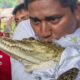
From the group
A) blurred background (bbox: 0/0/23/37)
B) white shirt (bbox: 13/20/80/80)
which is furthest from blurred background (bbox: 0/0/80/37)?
white shirt (bbox: 13/20/80/80)

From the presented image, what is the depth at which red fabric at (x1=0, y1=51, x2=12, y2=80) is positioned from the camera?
1424mm

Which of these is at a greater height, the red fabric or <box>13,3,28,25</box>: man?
<box>13,3,28,25</box>: man

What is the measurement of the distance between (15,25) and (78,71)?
50 centimetres

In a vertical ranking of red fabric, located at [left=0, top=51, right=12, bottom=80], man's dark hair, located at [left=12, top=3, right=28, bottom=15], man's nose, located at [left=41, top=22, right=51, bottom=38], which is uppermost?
man's dark hair, located at [left=12, top=3, right=28, bottom=15]

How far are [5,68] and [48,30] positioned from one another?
0.38 meters

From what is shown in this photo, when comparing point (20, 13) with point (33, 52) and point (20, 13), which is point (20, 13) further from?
point (33, 52)

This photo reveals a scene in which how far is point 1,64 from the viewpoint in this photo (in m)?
1.43

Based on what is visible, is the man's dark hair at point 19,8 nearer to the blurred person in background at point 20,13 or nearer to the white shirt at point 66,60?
the blurred person in background at point 20,13

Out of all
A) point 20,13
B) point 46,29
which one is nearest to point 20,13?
point 20,13

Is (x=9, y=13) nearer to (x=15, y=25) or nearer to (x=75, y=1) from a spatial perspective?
(x=15, y=25)

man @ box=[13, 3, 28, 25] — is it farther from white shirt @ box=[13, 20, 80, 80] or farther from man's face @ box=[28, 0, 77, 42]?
white shirt @ box=[13, 20, 80, 80]

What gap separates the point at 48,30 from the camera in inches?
53.6

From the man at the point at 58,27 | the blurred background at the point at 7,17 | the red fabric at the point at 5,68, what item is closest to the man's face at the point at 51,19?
the man at the point at 58,27

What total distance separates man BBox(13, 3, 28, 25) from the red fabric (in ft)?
0.79
